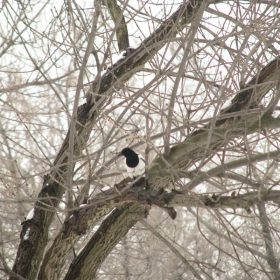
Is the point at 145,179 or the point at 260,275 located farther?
the point at 260,275

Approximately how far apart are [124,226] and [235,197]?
4.17ft

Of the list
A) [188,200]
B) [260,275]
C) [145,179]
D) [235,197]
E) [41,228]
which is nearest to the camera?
[235,197]

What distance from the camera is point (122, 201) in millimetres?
3545

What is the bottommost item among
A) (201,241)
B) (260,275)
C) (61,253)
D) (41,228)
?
(61,253)

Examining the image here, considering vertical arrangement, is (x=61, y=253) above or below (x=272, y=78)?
below

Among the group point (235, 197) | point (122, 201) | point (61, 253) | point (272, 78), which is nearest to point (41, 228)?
point (61, 253)

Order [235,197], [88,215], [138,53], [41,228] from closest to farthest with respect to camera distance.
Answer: [235,197] < [88,215] < [41,228] < [138,53]

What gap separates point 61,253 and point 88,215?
0.48 metres

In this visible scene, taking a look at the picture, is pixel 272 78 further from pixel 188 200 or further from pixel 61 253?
pixel 61 253

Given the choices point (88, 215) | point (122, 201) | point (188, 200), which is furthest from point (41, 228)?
point (188, 200)

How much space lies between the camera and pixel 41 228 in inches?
167

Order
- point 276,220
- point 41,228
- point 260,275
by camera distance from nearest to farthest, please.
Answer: point 41,228
point 276,220
point 260,275

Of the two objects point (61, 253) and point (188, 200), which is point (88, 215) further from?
point (188, 200)


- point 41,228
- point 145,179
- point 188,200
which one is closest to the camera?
point 188,200
